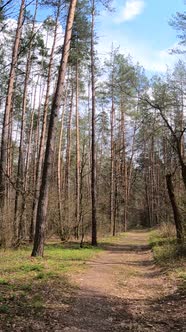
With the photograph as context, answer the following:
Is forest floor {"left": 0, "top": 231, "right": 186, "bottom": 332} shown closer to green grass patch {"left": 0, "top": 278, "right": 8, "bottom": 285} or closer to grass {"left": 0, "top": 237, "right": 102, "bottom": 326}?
grass {"left": 0, "top": 237, "right": 102, "bottom": 326}

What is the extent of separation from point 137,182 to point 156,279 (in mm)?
44318

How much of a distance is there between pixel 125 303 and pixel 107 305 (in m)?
0.45

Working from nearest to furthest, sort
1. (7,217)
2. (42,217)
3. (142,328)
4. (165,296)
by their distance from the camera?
(142,328)
(165,296)
(42,217)
(7,217)

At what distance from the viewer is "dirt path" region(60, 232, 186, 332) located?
5.34 meters

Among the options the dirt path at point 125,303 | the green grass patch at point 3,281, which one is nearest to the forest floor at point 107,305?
the dirt path at point 125,303

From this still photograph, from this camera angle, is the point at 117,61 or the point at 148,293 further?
the point at 117,61

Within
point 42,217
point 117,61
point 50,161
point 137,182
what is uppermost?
point 117,61

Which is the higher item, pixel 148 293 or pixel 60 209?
pixel 60 209

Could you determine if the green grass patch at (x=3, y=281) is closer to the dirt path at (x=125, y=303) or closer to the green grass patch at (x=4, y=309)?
the dirt path at (x=125, y=303)

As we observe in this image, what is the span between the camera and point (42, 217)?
38.3 ft

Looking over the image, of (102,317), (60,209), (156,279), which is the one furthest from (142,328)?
(60,209)

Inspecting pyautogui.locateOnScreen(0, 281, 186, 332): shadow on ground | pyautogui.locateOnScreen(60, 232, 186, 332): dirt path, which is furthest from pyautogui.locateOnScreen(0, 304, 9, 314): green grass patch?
pyautogui.locateOnScreen(60, 232, 186, 332): dirt path

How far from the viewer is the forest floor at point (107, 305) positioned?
17.0ft

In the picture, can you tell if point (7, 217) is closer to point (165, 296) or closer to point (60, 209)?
point (60, 209)
